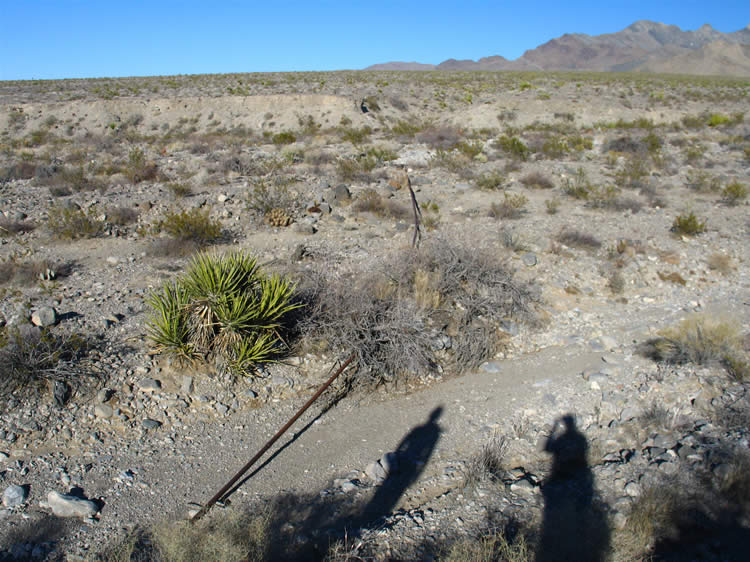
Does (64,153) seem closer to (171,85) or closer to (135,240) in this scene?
(135,240)

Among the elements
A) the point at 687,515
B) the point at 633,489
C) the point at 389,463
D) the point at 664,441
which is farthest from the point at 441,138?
the point at 687,515

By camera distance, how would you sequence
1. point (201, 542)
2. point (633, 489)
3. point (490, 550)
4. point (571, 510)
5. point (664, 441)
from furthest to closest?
point (664, 441)
point (633, 489)
point (571, 510)
point (201, 542)
point (490, 550)

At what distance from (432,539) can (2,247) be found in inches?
360

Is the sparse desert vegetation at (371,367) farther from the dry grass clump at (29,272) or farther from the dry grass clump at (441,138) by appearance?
the dry grass clump at (441,138)

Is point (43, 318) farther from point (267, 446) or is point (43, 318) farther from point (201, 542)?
point (201, 542)

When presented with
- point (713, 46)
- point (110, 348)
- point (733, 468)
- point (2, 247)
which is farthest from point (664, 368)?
point (713, 46)

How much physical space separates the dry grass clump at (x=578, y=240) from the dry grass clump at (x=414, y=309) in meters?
2.33

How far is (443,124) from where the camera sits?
2739cm

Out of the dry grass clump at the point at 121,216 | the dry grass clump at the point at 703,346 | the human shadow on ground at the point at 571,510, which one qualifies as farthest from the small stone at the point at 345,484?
the dry grass clump at the point at 121,216

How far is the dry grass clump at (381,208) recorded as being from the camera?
36.7ft

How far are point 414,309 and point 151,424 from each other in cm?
384

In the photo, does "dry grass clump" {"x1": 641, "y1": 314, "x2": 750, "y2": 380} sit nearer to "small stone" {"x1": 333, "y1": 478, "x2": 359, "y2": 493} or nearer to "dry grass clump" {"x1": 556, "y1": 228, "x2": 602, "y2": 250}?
"dry grass clump" {"x1": 556, "y1": 228, "x2": 602, "y2": 250}

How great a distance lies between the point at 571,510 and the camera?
4.36 m

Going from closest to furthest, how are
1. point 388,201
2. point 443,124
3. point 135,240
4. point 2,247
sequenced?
point 2,247 < point 135,240 < point 388,201 < point 443,124
